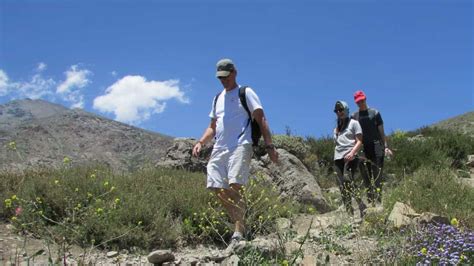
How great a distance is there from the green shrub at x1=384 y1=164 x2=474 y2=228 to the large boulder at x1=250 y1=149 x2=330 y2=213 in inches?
69.6

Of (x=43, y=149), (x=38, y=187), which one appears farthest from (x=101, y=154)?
(x=38, y=187)

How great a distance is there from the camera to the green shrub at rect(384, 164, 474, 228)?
5.64 metres

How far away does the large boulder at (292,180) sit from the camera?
8477mm

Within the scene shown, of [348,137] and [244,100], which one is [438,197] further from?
[244,100]

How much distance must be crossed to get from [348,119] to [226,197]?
276cm

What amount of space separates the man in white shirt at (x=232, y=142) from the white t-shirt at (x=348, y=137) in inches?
87.9

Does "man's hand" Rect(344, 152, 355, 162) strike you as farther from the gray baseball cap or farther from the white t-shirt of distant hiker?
the gray baseball cap

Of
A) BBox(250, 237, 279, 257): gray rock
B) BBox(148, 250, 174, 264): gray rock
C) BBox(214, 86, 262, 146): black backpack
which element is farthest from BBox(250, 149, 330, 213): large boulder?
BBox(250, 237, 279, 257): gray rock

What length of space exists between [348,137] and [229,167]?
263 centimetres

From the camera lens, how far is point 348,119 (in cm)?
722

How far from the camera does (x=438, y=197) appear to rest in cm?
625

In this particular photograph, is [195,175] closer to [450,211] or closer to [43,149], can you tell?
[43,149]

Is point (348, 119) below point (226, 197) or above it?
above

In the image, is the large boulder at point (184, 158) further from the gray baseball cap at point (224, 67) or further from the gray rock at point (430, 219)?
the gray rock at point (430, 219)
